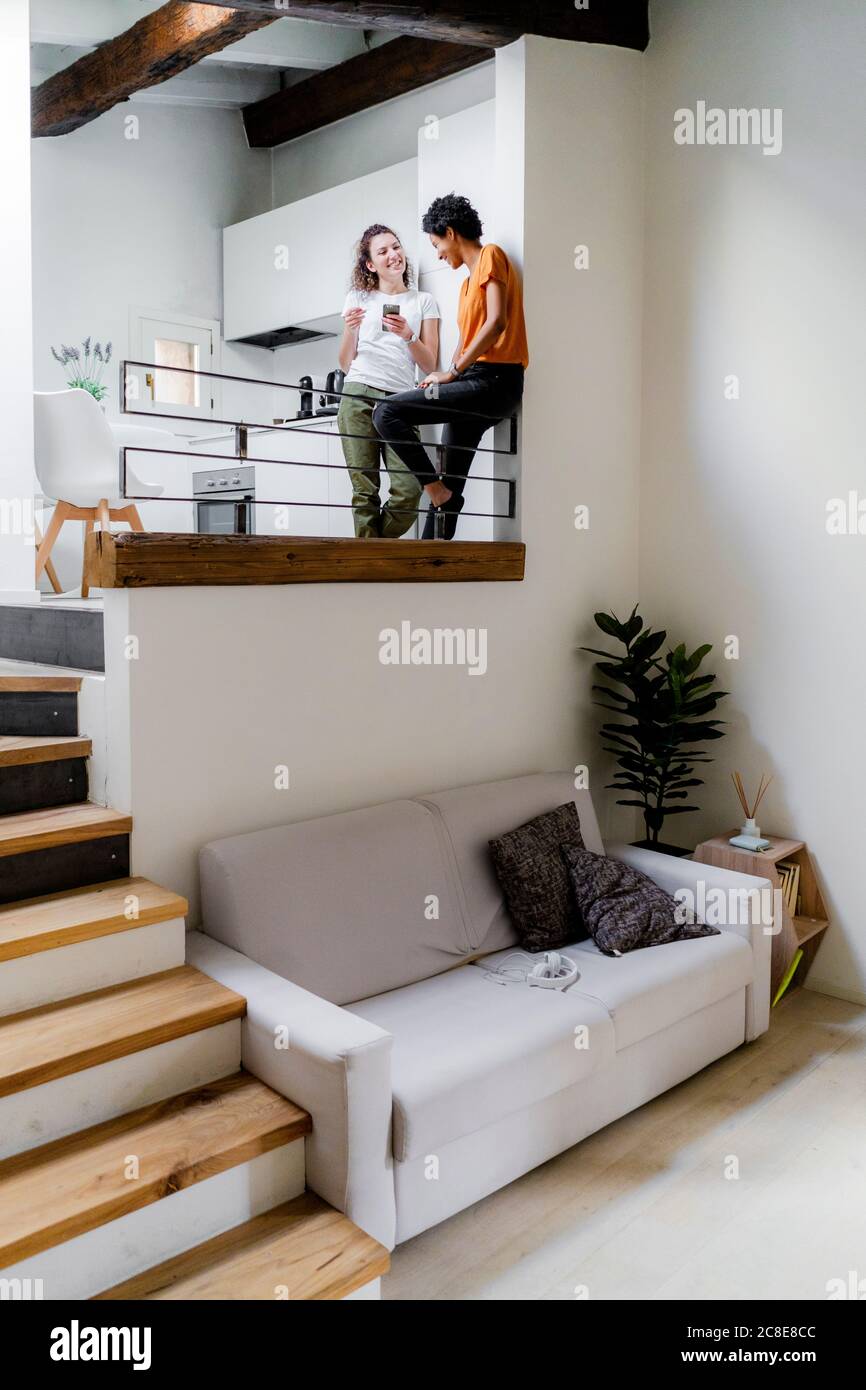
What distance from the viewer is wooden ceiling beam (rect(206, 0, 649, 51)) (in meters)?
3.15

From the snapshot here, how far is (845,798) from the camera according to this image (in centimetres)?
356

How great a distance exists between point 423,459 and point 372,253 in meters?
0.85

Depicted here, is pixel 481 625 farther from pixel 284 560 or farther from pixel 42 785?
pixel 42 785

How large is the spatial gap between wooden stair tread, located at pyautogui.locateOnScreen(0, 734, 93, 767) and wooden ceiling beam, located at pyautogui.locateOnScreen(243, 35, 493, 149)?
3.13 meters

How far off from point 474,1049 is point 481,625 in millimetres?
1576

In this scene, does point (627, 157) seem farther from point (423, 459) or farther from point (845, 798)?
point (845, 798)

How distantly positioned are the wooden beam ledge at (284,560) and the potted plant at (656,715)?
21.2 inches

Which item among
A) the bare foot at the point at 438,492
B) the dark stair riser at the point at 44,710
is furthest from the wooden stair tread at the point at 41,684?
the bare foot at the point at 438,492

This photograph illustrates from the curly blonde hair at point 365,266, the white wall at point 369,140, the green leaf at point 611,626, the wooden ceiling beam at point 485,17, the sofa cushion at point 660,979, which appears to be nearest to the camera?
the sofa cushion at point 660,979

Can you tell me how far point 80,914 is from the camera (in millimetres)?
2387

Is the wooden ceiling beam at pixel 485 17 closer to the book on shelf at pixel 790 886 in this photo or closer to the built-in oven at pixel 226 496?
the built-in oven at pixel 226 496

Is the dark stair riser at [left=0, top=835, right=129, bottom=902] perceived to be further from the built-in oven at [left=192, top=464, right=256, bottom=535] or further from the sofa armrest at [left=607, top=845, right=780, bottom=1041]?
the built-in oven at [left=192, top=464, right=256, bottom=535]

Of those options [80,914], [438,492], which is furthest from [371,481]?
[80,914]

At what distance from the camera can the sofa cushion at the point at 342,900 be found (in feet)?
8.58
